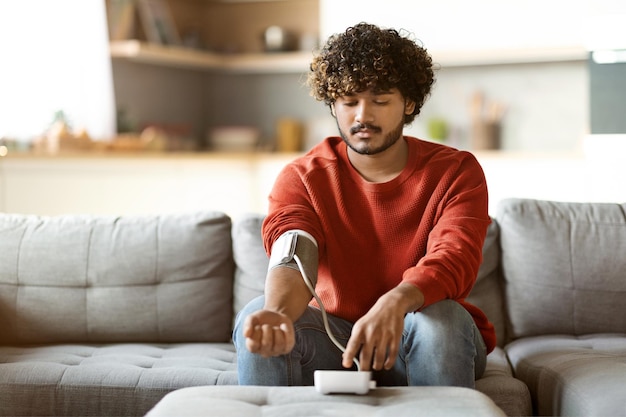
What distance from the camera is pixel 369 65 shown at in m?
2.06

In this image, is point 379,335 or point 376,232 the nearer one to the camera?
point 379,335

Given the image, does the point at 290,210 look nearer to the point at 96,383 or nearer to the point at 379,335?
the point at 379,335

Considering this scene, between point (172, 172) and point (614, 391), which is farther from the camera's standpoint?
point (172, 172)

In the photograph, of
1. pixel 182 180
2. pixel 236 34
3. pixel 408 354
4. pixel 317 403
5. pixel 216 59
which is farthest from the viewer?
pixel 236 34

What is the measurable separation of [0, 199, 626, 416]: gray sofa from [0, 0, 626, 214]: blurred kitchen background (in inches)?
54.6

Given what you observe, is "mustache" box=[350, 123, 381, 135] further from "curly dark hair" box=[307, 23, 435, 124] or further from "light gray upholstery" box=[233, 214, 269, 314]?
"light gray upholstery" box=[233, 214, 269, 314]

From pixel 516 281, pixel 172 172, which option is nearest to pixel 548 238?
pixel 516 281

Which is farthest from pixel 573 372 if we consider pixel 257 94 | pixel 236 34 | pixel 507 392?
pixel 236 34

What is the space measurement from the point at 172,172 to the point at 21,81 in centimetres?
85

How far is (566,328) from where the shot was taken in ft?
8.52

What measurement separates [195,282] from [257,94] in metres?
3.17

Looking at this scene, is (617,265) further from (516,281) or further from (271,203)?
(271,203)

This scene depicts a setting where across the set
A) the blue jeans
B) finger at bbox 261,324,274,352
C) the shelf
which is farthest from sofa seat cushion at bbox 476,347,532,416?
the shelf

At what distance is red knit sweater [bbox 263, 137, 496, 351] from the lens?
6.84 ft
